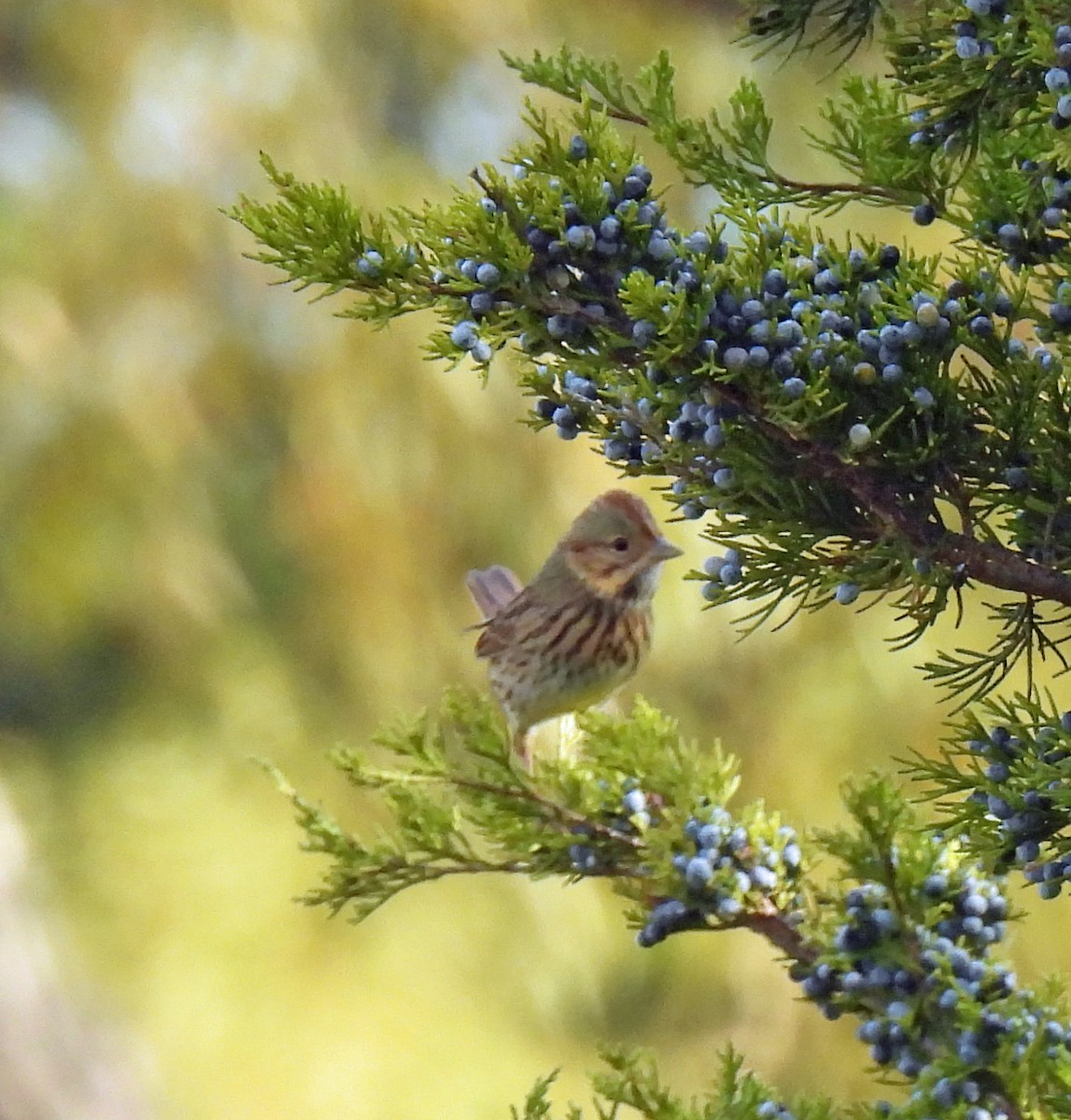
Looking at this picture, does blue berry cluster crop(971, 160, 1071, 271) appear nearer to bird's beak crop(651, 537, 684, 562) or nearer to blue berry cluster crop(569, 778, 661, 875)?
blue berry cluster crop(569, 778, 661, 875)

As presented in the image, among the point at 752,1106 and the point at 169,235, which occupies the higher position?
the point at 169,235

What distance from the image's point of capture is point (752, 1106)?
0.89m

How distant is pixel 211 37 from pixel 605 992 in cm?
178

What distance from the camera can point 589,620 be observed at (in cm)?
167

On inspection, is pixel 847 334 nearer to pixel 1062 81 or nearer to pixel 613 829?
pixel 1062 81

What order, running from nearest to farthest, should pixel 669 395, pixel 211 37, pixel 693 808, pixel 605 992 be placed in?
pixel 669 395 < pixel 693 808 < pixel 211 37 < pixel 605 992

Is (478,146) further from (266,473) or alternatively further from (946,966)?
(946,966)

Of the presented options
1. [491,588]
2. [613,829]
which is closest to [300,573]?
[491,588]

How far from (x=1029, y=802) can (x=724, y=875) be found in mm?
270

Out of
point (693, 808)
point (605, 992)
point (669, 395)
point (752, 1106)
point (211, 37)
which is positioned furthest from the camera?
point (605, 992)

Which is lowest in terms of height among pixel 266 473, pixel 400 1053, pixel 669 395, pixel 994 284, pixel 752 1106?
pixel 752 1106

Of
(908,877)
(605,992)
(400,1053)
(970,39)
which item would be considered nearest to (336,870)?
(908,877)

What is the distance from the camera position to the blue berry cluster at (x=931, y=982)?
2.79ft

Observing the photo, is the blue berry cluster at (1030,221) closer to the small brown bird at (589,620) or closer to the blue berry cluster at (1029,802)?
the blue berry cluster at (1029,802)
